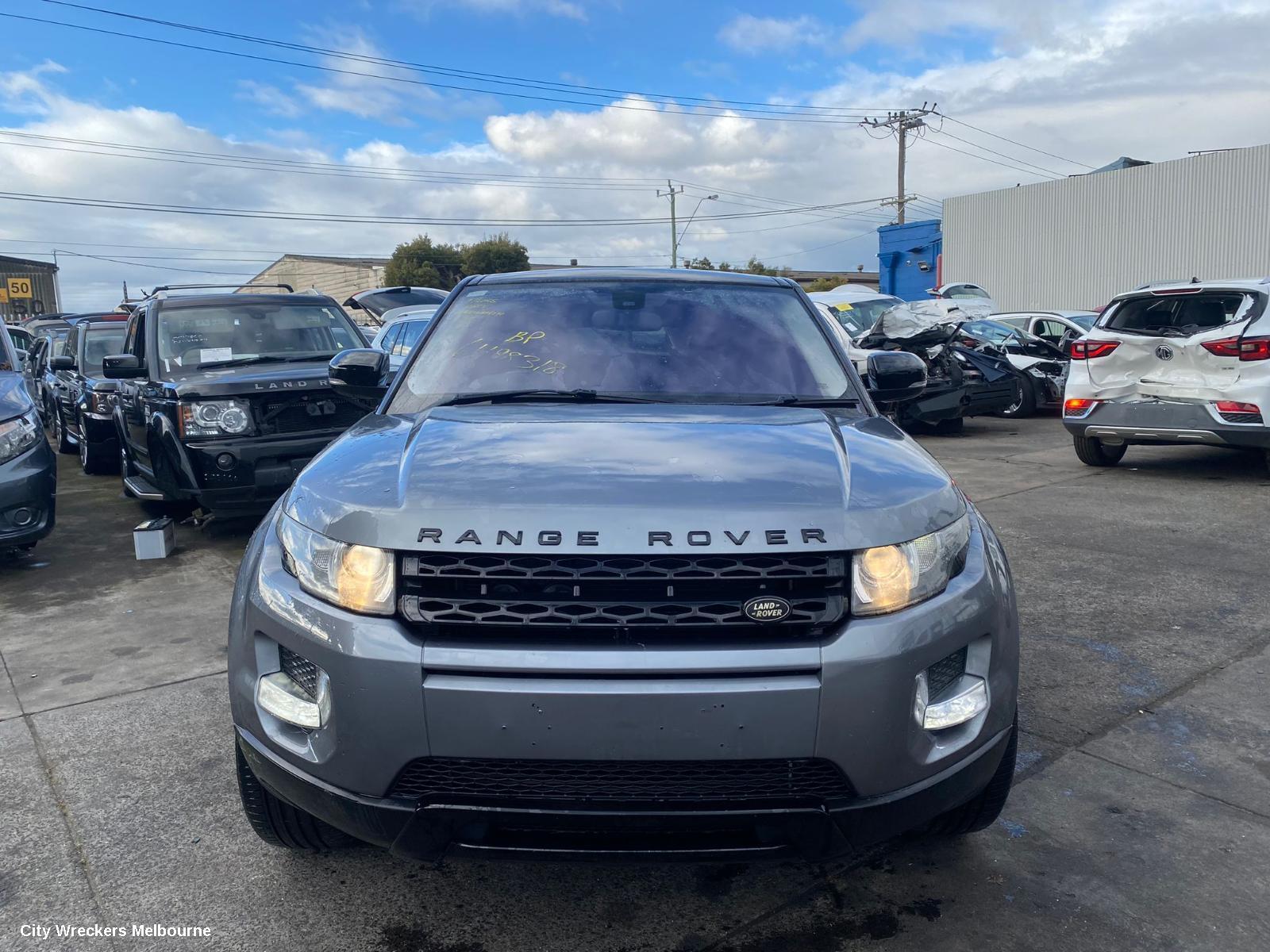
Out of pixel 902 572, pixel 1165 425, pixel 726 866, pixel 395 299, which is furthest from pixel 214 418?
pixel 395 299

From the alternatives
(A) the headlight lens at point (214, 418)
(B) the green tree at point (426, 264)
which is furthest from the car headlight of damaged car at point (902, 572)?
(B) the green tree at point (426, 264)

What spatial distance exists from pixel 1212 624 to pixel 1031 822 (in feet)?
7.89

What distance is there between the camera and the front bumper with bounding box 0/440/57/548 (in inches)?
230

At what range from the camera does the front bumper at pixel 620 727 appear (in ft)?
6.48

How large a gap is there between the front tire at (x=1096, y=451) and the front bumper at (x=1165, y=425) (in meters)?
0.35

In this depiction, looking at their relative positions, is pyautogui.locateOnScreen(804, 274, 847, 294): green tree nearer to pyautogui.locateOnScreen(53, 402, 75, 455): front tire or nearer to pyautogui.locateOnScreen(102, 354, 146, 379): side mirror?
pyautogui.locateOnScreen(53, 402, 75, 455): front tire

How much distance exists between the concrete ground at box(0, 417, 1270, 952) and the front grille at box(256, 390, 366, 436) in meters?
1.72

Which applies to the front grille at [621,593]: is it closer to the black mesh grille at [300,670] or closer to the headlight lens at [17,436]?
the black mesh grille at [300,670]

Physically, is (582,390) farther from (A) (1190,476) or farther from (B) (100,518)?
(A) (1190,476)

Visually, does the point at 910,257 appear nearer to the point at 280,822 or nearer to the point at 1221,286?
the point at 1221,286

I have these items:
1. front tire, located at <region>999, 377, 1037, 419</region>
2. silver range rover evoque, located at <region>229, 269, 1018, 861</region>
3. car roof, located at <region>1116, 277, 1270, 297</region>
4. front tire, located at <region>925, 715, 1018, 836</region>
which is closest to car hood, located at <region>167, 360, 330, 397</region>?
silver range rover evoque, located at <region>229, 269, 1018, 861</region>

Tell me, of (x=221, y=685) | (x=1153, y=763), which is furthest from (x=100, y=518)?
(x=1153, y=763)

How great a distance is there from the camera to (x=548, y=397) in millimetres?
3127

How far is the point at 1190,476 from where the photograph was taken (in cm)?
895
